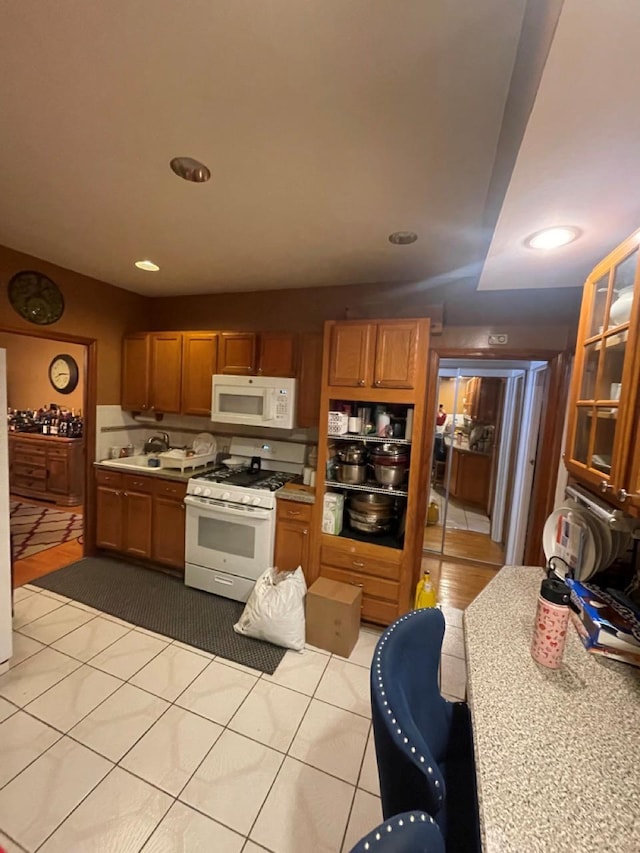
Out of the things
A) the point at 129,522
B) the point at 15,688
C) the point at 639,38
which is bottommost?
the point at 15,688

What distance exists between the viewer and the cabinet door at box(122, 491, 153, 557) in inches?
120

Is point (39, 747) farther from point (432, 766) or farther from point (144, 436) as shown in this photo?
point (144, 436)

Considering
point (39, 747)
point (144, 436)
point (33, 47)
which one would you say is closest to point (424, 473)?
point (39, 747)

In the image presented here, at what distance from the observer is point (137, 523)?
3098mm

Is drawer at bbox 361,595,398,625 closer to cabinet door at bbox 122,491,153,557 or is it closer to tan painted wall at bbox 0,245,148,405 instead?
cabinet door at bbox 122,491,153,557

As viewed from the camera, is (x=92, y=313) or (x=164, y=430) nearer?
(x=92, y=313)

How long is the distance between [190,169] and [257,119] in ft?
1.47

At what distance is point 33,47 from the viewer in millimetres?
1042

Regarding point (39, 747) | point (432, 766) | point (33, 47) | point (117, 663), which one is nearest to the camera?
point (432, 766)

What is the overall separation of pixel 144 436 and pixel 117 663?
7.30ft

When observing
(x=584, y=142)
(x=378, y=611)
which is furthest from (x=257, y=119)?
(x=378, y=611)

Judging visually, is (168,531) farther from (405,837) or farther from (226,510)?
(405,837)

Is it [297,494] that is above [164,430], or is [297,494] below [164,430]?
below

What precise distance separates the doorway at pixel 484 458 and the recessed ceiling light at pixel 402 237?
133cm
